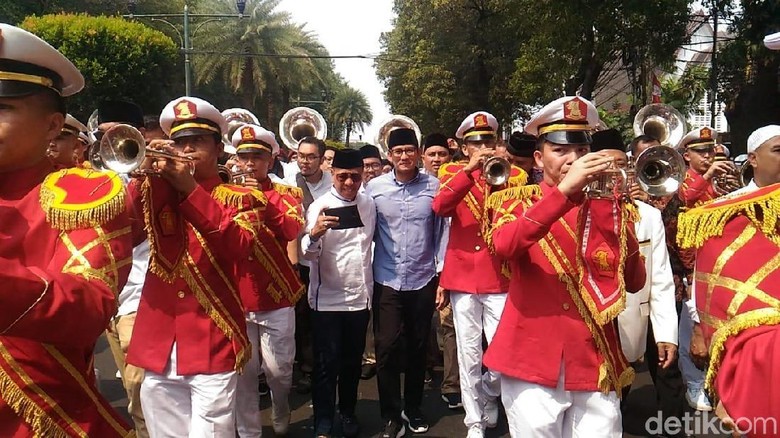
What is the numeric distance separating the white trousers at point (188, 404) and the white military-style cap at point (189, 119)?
1.21m

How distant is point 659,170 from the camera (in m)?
3.46

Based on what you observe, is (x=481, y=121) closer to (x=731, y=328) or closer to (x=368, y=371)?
(x=368, y=371)

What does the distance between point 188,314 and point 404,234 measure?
2.32m

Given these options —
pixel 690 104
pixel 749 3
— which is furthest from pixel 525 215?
pixel 690 104

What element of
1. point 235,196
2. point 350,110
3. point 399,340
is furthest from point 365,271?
point 350,110

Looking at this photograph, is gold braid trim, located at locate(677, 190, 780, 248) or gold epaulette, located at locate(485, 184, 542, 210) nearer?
gold braid trim, located at locate(677, 190, 780, 248)

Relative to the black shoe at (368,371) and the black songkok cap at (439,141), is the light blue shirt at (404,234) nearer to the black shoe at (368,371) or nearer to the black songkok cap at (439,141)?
the black songkok cap at (439,141)

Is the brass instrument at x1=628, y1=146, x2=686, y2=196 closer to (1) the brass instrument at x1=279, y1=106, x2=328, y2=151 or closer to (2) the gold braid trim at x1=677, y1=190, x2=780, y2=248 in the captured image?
(2) the gold braid trim at x1=677, y1=190, x2=780, y2=248

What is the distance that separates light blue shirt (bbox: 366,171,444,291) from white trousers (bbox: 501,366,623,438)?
7.64 feet

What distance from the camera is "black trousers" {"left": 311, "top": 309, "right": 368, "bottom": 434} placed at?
203 inches

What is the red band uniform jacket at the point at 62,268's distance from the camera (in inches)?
71.7

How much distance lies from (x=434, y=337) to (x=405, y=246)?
2466 millimetres

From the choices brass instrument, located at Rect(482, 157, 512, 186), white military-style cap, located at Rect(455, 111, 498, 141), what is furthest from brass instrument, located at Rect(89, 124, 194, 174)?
white military-style cap, located at Rect(455, 111, 498, 141)

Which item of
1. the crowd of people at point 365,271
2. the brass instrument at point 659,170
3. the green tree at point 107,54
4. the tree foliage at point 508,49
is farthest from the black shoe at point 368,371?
the green tree at point 107,54
